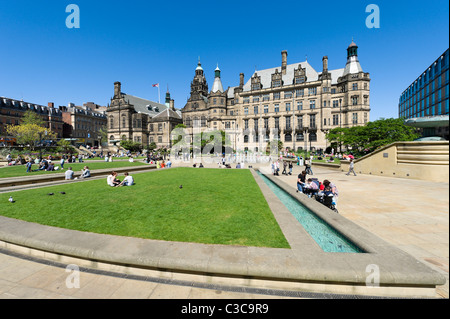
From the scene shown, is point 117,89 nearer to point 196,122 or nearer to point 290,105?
point 196,122

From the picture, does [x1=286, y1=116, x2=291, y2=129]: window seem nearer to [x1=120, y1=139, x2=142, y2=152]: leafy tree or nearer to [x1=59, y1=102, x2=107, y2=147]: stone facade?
[x1=120, y1=139, x2=142, y2=152]: leafy tree

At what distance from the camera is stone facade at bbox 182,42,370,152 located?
5334cm

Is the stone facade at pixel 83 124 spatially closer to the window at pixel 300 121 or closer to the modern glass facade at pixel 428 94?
the window at pixel 300 121

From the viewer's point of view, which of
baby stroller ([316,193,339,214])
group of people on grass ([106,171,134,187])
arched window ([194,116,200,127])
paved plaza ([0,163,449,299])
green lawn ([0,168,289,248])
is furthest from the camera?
arched window ([194,116,200,127])

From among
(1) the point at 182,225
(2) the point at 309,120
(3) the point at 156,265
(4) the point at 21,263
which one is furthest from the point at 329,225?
(2) the point at 309,120

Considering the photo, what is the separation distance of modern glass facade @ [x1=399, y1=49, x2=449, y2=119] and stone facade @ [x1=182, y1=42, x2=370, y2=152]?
1290 cm

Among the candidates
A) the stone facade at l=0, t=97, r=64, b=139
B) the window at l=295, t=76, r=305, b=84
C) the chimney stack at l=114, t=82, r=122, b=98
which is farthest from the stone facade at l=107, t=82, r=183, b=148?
the window at l=295, t=76, r=305, b=84

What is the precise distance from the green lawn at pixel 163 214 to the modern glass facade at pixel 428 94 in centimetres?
5354

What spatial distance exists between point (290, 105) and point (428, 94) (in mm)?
33140

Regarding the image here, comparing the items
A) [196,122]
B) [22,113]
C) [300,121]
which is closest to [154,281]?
[300,121]

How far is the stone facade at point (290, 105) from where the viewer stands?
53.3 m
